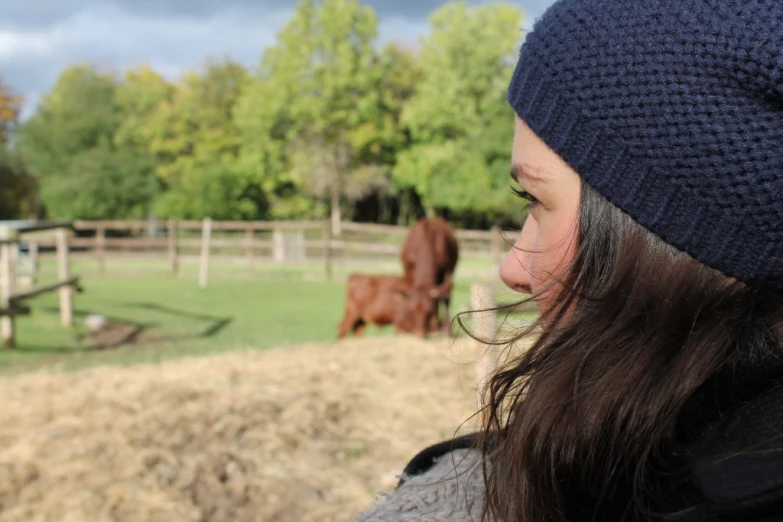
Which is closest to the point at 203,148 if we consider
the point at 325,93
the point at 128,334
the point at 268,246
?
the point at 325,93

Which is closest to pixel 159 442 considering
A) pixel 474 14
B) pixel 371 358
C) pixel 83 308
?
pixel 371 358

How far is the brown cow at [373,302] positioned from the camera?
417 inches

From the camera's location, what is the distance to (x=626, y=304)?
881 millimetres

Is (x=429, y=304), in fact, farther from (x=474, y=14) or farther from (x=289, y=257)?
(x=474, y=14)

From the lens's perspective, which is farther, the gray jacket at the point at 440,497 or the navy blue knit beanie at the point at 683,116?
the gray jacket at the point at 440,497

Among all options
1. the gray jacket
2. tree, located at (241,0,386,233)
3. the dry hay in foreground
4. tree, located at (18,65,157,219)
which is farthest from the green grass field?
tree, located at (18,65,157,219)

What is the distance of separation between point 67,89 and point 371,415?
47942 millimetres

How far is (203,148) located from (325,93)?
9.38 metres

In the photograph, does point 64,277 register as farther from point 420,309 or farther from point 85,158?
point 85,158

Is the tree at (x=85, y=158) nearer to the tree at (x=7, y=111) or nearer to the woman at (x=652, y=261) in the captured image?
the tree at (x=7, y=111)

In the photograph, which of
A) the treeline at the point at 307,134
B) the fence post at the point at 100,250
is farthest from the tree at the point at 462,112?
→ the fence post at the point at 100,250

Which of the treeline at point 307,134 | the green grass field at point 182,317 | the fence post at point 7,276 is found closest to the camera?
the fence post at point 7,276

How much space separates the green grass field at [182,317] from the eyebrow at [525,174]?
27.2 feet

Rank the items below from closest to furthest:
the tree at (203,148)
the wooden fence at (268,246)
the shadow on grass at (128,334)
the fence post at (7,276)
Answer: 1. the fence post at (7,276)
2. the shadow on grass at (128,334)
3. the wooden fence at (268,246)
4. the tree at (203,148)
